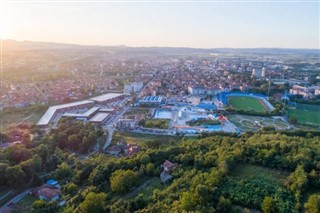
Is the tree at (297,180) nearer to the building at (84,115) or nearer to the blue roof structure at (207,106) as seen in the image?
the blue roof structure at (207,106)

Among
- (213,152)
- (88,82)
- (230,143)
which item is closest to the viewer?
(213,152)

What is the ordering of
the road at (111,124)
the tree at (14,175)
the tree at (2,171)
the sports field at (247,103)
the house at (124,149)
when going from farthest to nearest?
the sports field at (247,103) < the road at (111,124) < the house at (124,149) < the tree at (2,171) < the tree at (14,175)

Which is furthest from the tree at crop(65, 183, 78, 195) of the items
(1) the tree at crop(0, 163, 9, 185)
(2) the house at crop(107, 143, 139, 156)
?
(2) the house at crop(107, 143, 139, 156)

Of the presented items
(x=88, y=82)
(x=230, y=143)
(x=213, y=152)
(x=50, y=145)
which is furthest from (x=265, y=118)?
(x=88, y=82)

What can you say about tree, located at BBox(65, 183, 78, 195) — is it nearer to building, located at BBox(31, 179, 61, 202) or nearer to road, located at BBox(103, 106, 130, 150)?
building, located at BBox(31, 179, 61, 202)

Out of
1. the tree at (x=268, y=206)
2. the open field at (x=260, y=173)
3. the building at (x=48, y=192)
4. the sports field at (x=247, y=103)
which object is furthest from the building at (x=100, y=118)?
the tree at (x=268, y=206)

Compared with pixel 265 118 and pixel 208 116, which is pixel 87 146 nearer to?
pixel 208 116

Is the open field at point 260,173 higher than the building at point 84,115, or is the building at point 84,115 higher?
the building at point 84,115

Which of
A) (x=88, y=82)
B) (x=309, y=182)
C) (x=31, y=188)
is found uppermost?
(x=88, y=82)
